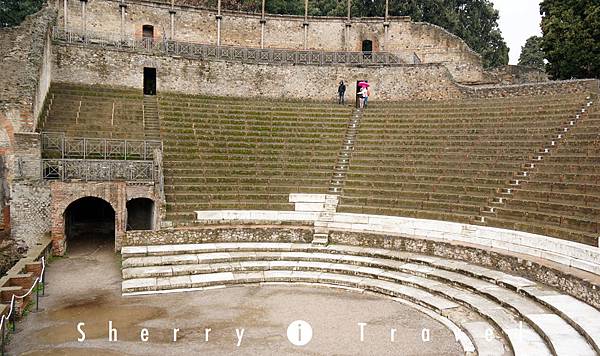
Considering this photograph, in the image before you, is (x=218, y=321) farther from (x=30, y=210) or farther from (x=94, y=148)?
(x=94, y=148)

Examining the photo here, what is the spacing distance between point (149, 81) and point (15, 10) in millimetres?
18697

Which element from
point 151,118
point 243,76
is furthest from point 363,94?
point 151,118

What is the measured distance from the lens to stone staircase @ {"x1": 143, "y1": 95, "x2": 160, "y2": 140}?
60.3 ft

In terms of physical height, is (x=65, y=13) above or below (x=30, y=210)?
above

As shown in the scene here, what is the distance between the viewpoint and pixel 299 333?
9102 mm

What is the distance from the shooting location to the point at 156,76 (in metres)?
22.5

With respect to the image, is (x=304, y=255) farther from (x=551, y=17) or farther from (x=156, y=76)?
(x=551, y=17)

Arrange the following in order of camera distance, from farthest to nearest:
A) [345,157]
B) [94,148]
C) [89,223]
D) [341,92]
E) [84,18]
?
[84,18] < [341,92] < [345,157] < [89,223] < [94,148]

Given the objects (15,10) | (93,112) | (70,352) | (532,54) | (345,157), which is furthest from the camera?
(532,54)

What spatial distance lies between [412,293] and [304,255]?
352cm

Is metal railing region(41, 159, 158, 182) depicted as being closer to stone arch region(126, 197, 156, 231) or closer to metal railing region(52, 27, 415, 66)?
A: stone arch region(126, 197, 156, 231)

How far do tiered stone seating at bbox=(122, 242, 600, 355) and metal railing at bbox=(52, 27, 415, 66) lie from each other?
13.1m

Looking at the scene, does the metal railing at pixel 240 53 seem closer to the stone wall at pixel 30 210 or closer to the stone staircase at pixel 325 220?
the stone staircase at pixel 325 220

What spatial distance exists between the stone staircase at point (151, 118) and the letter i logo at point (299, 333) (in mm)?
10966
